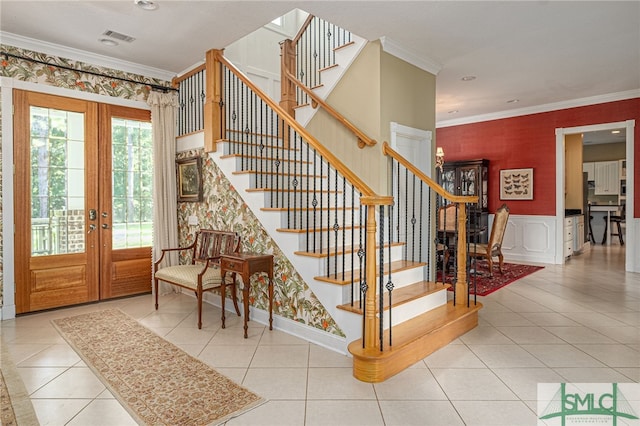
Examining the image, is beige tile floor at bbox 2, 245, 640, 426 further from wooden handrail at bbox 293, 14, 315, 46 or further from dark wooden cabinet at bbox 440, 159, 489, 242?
wooden handrail at bbox 293, 14, 315, 46

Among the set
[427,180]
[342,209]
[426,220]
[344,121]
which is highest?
[344,121]

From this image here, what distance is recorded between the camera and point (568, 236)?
736cm

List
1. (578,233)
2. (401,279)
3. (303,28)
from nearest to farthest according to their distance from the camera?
(401,279) → (303,28) → (578,233)

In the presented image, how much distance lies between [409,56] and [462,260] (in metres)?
2.43

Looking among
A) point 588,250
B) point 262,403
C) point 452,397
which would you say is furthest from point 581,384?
point 588,250

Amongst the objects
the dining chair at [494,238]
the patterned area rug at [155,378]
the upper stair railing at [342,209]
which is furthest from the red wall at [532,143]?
the patterned area rug at [155,378]

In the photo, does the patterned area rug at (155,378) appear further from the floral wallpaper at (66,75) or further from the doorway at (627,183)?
the doorway at (627,183)

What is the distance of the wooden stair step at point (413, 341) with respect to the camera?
257 cm

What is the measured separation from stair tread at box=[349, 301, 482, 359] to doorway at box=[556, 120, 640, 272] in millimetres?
4403

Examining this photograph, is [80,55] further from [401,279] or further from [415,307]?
[415,307]

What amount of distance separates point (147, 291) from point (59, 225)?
1.35 meters

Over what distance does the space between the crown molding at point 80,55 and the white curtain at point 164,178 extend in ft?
1.02

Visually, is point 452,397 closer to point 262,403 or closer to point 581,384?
point 581,384

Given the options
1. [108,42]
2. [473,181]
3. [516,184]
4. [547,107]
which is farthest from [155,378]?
[547,107]
